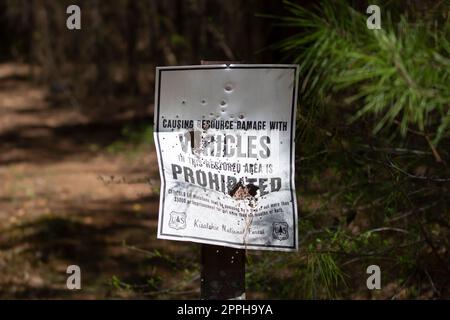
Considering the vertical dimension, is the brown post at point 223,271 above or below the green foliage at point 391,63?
below

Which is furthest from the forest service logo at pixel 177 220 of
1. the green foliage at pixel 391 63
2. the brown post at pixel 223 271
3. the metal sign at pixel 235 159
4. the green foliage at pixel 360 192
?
the green foliage at pixel 391 63

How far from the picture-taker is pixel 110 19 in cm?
1123

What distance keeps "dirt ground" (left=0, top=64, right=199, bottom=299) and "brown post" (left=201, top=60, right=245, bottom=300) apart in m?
0.79

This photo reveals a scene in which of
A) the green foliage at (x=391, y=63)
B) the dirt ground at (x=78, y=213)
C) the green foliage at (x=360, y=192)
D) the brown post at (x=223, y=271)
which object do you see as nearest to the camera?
the green foliage at (x=391, y=63)

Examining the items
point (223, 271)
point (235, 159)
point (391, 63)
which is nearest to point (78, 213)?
point (223, 271)

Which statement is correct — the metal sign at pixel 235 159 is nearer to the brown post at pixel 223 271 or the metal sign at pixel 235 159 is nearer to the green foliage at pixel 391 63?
the brown post at pixel 223 271

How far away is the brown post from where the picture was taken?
2684 mm

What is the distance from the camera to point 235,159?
8.48 feet

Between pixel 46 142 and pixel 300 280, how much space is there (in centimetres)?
695

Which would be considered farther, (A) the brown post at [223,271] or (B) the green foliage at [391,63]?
(A) the brown post at [223,271]

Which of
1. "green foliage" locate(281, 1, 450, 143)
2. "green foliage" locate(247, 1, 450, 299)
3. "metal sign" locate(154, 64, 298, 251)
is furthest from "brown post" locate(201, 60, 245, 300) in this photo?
"green foliage" locate(281, 1, 450, 143)

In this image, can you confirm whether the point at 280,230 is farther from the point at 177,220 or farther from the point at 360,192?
the point at 360,192

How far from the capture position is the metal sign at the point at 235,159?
257 centimetres
